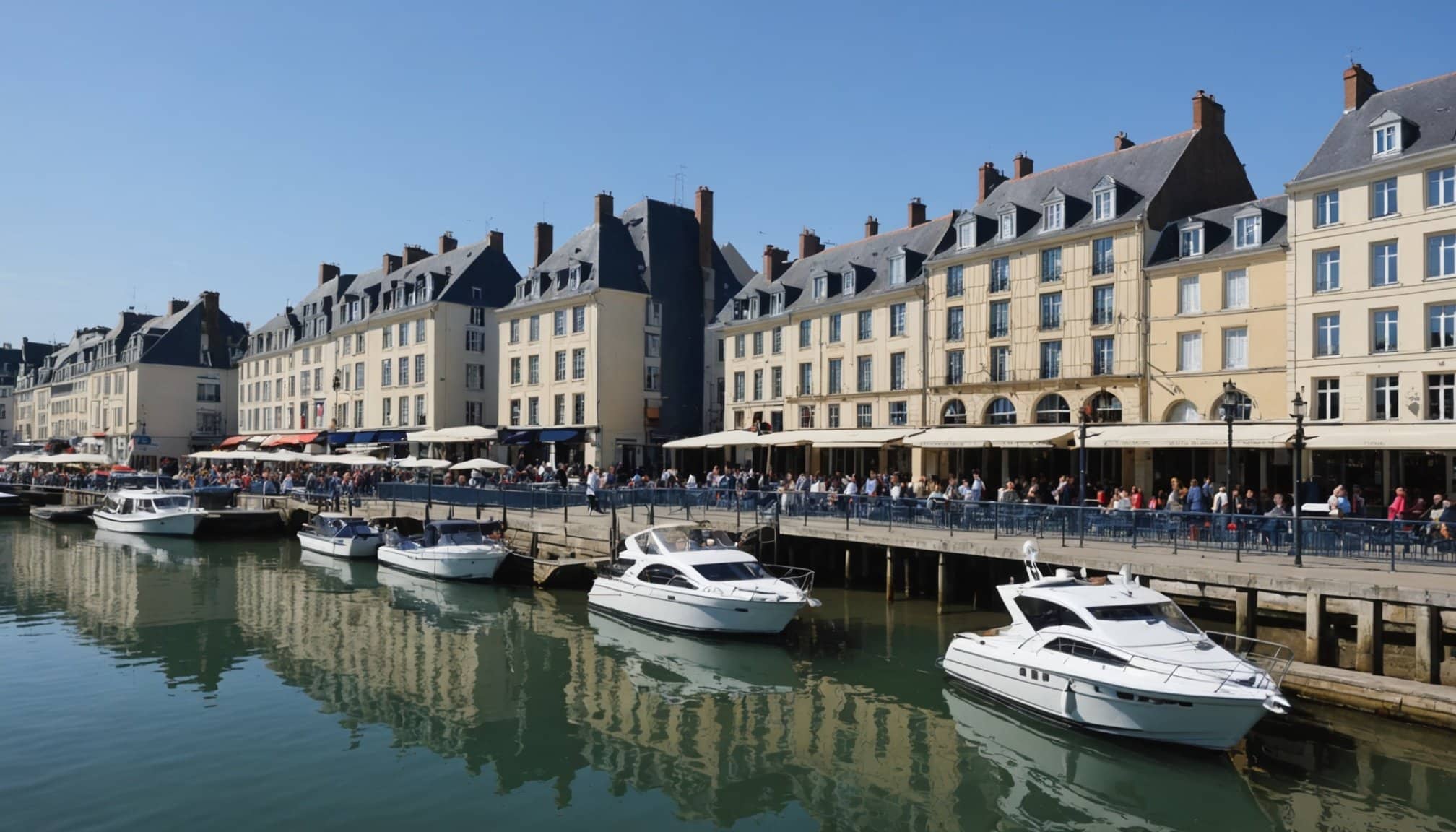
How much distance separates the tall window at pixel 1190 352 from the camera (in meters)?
27.7

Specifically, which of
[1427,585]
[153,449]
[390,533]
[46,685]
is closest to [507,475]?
[390,533]

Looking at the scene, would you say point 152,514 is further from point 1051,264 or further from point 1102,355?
point 1102,355

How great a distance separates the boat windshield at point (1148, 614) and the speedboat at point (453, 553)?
676 inches

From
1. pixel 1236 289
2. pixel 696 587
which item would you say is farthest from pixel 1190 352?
pixel 696 587

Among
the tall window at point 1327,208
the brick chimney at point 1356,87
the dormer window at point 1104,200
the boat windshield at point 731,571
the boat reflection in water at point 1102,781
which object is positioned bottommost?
the boat reflection in water at point 1102,781

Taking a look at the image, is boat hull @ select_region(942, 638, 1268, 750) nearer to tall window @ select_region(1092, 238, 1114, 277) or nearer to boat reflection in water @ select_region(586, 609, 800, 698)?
boat reflection in water @ select_region(586, 609, 800, 698)

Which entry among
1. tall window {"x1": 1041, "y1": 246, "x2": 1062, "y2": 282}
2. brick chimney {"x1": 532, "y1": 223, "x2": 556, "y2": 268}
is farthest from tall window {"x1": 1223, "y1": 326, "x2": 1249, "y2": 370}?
brick chimney {"x1": 532, "y1": 223, "x2": 556, "y2": 268}

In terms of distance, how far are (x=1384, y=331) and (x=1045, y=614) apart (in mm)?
16279

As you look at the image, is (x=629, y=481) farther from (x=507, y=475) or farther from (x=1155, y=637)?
(x=1155, y=637)

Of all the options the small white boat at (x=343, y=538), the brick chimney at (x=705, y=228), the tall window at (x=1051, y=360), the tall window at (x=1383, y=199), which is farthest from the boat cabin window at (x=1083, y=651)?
the brick chimney at (x=705, y=228)

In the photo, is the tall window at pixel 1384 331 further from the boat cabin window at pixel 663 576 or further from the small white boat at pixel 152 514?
the small white boat at pixel 152 514

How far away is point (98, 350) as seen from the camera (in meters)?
76.2

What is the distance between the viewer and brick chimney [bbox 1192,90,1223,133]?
99.7 ft

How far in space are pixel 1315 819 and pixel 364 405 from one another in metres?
52.9
